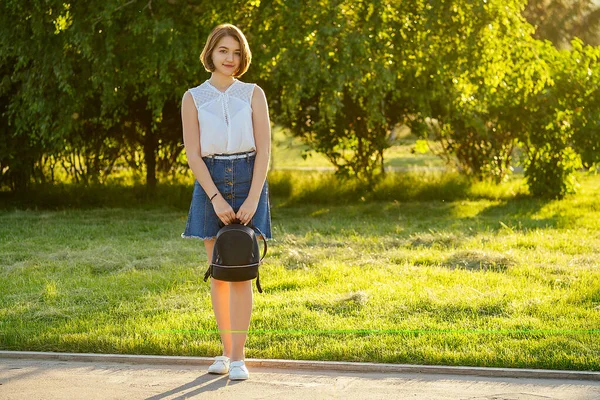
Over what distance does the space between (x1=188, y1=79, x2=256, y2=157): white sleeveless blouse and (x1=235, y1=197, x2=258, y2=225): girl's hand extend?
276mm

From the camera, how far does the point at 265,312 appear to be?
6.47 m

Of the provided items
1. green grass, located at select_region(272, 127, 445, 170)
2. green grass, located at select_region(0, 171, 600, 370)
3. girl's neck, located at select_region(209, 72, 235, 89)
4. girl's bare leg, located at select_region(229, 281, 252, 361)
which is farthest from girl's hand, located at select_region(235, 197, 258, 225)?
green grass, located at select_region(272, 127, 445, 170)

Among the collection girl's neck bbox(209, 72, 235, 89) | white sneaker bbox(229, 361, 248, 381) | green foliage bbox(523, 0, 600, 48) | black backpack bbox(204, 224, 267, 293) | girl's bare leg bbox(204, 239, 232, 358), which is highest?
green foliage bbox(523, 0, 600, 48)

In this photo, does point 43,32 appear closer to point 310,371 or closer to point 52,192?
point 52,192

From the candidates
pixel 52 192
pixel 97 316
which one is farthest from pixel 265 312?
pixel 52 192

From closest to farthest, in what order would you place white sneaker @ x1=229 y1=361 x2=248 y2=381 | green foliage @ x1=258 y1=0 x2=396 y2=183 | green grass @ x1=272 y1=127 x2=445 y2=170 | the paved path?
1. the paved path
2. white sneaker @ x1=229 y1=361 x2=248 y2=381
3. green foliage @ x1=258 y1=0 x2=396 y2=183
4. green grass @ x1=272 y1=127 x2=445 y2=170

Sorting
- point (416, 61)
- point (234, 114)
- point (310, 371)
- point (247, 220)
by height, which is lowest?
point (310, 371)

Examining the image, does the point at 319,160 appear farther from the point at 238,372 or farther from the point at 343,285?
the point at 238,372

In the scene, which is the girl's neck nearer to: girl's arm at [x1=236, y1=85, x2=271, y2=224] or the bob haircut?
the bob haircut

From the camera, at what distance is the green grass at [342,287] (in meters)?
5.63

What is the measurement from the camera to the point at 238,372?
493 centimetres

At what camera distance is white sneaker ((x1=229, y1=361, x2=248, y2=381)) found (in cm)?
492

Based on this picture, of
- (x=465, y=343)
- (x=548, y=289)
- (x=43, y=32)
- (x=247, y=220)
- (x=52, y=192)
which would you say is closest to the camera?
(x=247, y=220)

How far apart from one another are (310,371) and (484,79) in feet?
28.3
